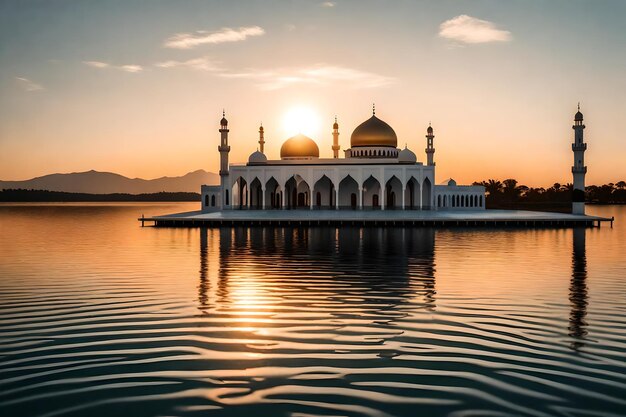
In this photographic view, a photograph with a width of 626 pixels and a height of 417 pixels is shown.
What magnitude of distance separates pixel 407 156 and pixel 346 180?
6.37m

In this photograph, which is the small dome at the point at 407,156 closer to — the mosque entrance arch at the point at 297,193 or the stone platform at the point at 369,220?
the stone platform at the point at 369,220

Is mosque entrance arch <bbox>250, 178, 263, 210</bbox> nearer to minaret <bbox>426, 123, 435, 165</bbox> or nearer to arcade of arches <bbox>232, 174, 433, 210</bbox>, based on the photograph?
arcade of arches <bbox>232, 174, 433, 210</bbox>

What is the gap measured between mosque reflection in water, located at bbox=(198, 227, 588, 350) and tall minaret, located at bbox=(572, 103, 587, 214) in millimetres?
25847

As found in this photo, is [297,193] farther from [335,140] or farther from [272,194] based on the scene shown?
[335,140]

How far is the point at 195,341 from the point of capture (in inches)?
465

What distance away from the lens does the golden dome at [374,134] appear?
6644cm

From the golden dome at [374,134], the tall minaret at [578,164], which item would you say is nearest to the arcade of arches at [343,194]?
the golden dome at [374,134]

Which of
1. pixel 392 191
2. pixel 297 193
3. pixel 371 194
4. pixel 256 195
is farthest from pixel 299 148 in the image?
pixel 392 191

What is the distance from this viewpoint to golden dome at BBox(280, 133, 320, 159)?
68.1m

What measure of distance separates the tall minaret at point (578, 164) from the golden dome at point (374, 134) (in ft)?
56.6

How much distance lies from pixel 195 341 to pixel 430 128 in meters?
62.8

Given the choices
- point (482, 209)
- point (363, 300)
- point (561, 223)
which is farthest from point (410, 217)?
point (363, 300)

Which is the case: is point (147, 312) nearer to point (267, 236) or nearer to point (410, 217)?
point (267, 236)

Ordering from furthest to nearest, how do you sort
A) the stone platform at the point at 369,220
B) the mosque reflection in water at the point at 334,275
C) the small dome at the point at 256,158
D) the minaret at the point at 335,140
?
the minaret at the point at 335,140 → the small dome at the point at 256,158 → the stone platform at the point at 369,220 → the mosque reflection in water at the point at 334,275
